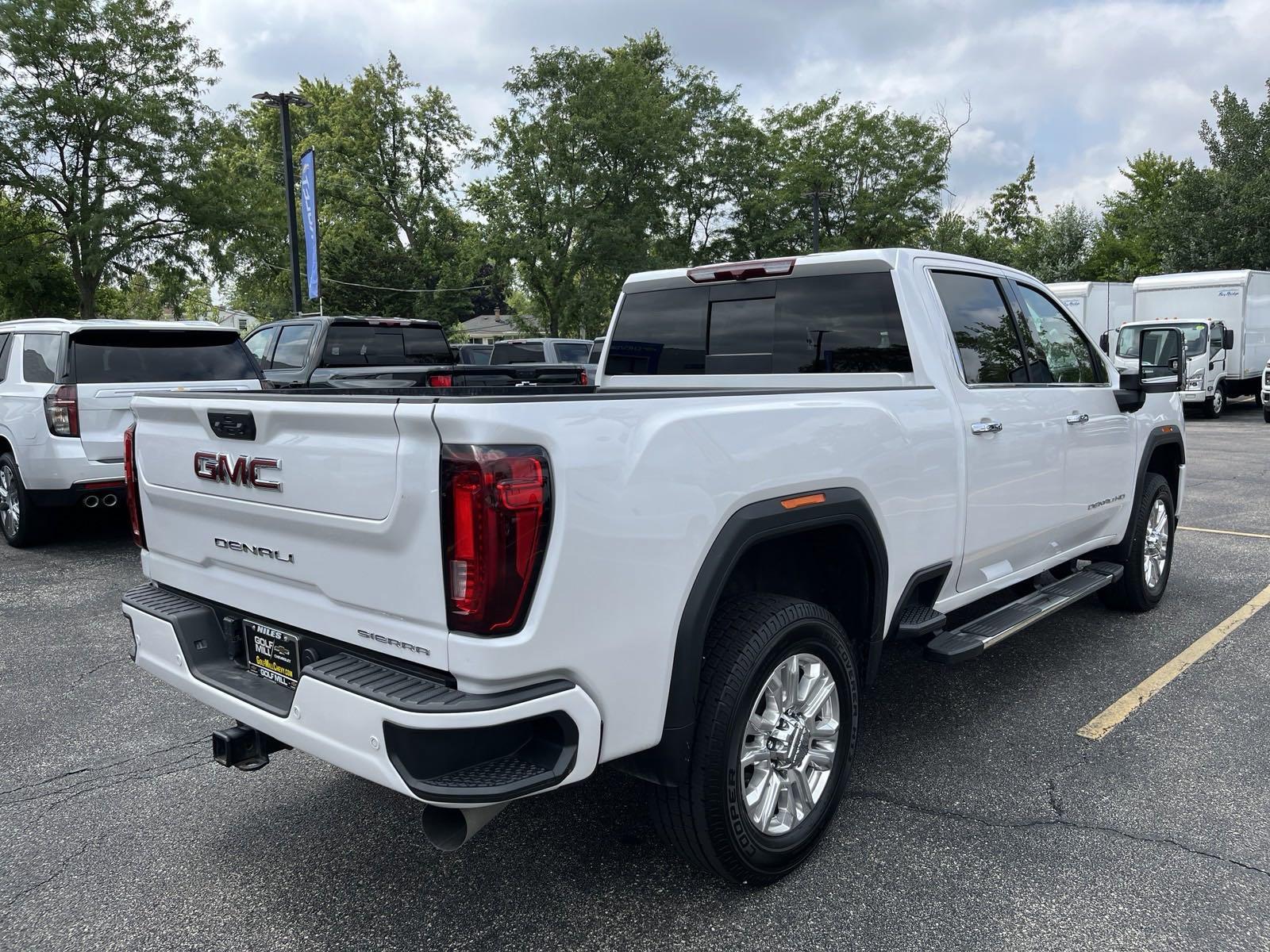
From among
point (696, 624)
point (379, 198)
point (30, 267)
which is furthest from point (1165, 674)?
point (379, 198)

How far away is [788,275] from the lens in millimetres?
3902

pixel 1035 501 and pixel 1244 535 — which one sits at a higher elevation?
pixel 1035 501

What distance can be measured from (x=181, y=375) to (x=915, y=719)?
20.9 ft

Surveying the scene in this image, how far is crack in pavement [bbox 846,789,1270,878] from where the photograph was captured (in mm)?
2941

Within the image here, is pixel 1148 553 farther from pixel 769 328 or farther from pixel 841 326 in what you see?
pixel 769 328

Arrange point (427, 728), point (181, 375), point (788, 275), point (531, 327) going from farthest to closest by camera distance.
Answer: point (531, 327) < point (181, 375) < point (788, 275) < point (427, 728)

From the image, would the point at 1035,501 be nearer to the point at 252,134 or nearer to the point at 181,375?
the point at 181,375

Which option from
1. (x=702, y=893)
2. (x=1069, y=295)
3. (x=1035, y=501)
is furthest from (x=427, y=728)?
(x=1069, y=295)

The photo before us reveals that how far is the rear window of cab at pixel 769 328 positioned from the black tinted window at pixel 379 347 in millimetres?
7009

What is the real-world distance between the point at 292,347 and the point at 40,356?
12.3 ft

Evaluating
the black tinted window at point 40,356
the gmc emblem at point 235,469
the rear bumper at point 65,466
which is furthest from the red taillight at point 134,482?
the black tinted window at point 40,356

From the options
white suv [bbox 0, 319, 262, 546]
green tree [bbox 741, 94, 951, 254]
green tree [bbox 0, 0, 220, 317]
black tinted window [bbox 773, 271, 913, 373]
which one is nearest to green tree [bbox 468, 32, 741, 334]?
green tree [bbox 741, 94, 951, 254]

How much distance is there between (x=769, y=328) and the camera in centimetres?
400

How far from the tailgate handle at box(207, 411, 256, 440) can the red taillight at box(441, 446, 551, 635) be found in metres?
0.81
